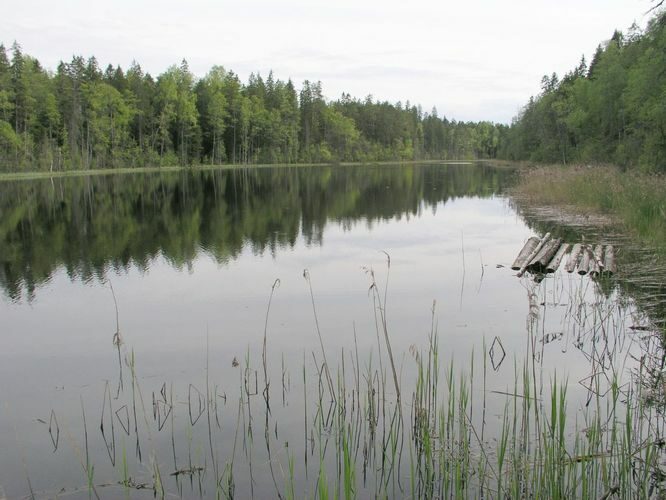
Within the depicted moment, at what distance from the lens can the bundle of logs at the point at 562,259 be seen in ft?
45.1

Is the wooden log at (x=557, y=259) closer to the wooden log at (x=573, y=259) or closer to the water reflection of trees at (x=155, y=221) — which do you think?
the wooden log at (x=573, y=259)

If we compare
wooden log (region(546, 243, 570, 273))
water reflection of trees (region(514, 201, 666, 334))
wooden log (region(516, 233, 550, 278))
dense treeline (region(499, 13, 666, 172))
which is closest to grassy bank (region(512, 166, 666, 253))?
water reflection of trees (region(514, 201, 666, 334))

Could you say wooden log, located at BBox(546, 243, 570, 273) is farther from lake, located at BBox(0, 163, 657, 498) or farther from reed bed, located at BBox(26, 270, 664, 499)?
reed bed, located at BBox(26, 270, 664, 499)

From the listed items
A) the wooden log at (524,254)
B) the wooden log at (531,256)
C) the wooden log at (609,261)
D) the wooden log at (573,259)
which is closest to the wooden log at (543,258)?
the wooden log at (531,256)

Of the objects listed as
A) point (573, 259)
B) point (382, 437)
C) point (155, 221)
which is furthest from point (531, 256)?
point (155, 221)

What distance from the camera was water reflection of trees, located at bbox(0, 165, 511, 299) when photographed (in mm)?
17250

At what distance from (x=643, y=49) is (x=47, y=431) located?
2193 inches

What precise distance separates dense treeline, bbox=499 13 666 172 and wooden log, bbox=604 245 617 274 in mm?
13332

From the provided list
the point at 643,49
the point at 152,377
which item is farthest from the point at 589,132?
the point at 152,377

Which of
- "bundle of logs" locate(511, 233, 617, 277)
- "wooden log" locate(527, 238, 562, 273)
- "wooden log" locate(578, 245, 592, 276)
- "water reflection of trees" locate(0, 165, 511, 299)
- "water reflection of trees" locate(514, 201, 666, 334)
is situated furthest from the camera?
"water reflection of trees" locate(0, 165, 511, 299)

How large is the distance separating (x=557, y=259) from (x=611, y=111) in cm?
4544

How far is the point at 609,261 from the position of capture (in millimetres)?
13969

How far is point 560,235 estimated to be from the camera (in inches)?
812

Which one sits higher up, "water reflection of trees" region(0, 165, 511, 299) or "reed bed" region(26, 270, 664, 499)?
"water reflection of trees" region(0, 165, 511, 299)
